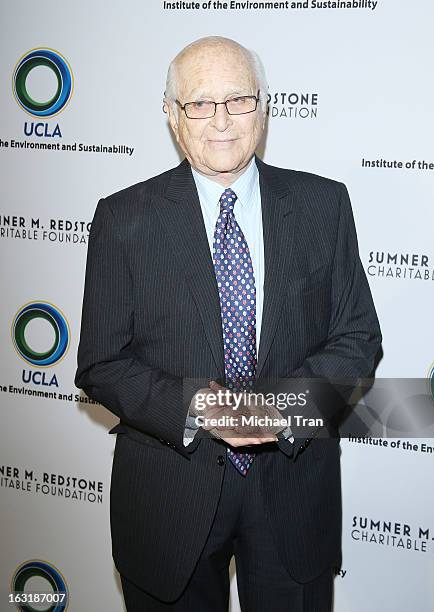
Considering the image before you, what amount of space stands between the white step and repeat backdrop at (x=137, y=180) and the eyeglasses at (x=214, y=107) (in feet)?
2.07

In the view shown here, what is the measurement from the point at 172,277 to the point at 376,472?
1.17m

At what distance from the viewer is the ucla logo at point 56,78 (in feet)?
9.04

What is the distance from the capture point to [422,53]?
2.35 meters

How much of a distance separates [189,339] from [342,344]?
15.8 inches

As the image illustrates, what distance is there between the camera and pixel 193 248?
193cm

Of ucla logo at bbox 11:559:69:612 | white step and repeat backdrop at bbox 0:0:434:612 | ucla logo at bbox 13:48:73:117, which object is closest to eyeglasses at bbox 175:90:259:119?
white step and repeat backdrop at bbox 0:0:434:612

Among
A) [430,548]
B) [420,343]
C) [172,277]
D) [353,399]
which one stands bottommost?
[430,548]

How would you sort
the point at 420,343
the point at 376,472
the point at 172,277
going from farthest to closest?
1. the point at 376,472
2. the point at 420,343
3. the point at 172,277

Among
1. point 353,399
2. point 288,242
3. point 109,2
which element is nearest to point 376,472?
point 353,399

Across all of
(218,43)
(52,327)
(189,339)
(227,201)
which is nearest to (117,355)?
(189,339)

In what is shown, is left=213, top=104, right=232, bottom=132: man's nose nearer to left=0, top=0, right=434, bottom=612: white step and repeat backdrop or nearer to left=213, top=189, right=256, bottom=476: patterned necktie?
left=213, top=189, right=256, bottom=476: patterned necktie

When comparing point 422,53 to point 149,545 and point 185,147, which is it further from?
point 149,545

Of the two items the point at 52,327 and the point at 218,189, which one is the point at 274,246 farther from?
the point at 52,327

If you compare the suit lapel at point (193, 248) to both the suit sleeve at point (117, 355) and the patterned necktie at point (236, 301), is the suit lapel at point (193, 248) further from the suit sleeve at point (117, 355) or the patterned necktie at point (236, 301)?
the suit sleeve at point (117, 355)
